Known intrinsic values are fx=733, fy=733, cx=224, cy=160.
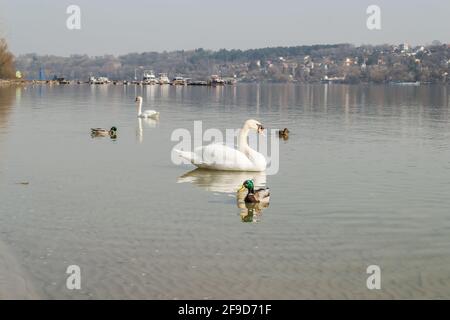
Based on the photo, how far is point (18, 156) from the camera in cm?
2695

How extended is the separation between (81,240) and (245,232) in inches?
134

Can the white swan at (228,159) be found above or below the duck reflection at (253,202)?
above

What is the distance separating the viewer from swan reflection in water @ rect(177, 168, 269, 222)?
1803 centimetres

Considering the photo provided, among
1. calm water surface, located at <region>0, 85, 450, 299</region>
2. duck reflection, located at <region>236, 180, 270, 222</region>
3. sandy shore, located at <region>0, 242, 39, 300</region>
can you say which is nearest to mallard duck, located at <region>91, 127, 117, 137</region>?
calm water surface, located at <region>0, 85, 450, 299</region>

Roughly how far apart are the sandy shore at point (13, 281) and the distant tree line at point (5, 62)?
143599 millimetres

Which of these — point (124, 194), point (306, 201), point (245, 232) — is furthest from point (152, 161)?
point (245, 232)

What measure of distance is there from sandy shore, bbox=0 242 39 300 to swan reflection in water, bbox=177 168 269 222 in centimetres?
615

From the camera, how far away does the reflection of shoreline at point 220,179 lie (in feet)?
68.5

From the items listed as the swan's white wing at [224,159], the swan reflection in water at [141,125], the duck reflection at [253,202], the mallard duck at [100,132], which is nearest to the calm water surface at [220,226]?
the duck reflection at [253,202]

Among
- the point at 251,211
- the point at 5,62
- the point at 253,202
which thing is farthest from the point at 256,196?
the point at 5,62

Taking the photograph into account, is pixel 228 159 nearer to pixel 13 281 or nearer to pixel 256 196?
pixel 256 196

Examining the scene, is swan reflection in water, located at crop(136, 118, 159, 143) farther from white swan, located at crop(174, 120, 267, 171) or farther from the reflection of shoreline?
the reflection of shoreline

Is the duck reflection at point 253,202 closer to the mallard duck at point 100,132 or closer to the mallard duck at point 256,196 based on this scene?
the mallard duck at point 256,196
